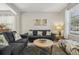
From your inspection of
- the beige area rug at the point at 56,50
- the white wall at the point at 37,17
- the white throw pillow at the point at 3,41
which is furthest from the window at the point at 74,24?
the white throw pillow at the point at 3,41

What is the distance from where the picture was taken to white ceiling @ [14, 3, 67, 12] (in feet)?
8.32

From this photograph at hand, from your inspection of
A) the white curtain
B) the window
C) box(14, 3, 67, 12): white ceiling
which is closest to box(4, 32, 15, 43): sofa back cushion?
the white curtain

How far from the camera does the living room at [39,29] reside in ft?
8.39

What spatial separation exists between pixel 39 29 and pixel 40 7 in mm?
448

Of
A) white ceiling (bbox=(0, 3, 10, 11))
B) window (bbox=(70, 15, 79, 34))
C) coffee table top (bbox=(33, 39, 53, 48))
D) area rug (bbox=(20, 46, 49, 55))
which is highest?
white ceiling (bbox=(0, 3, 10, 11))

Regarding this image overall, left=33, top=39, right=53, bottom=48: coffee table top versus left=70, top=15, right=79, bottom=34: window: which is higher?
left=70, top=15, right=79, bottom=34: window

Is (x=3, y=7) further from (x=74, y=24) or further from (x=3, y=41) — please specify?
(x=74, y=24)

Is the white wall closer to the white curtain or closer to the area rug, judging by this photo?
the white curtain

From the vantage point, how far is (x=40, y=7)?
2631mm

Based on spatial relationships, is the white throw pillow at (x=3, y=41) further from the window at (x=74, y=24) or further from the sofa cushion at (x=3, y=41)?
the window at (x=74, y=24)

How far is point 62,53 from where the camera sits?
8.37ft

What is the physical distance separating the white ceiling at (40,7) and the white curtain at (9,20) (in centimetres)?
28

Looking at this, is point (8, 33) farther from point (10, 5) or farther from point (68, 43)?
point (68, 43)
